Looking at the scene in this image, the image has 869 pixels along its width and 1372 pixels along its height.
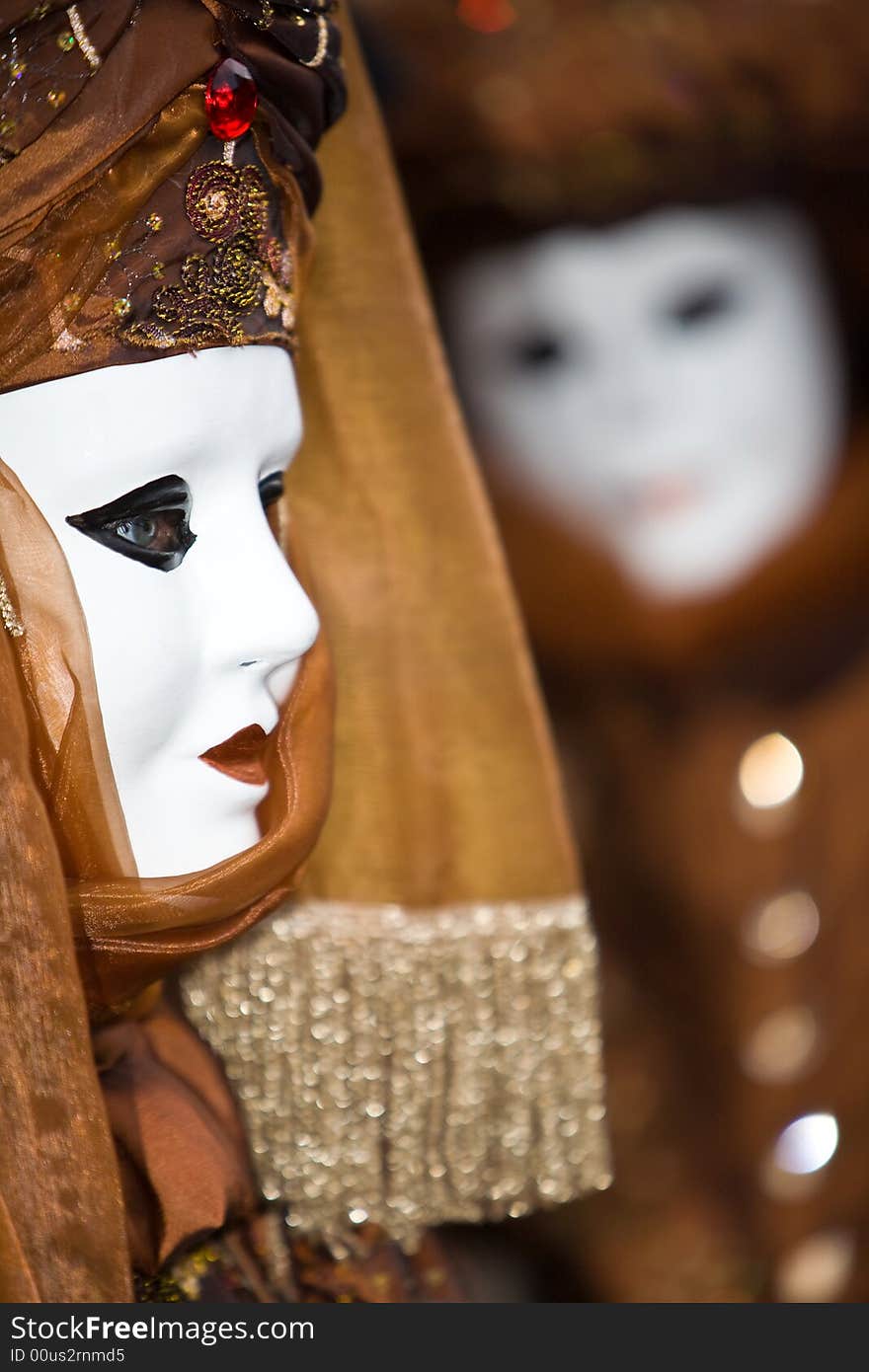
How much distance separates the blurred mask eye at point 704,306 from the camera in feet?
3.61

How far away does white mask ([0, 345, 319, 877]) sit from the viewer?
63 cm

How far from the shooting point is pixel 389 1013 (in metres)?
0.92

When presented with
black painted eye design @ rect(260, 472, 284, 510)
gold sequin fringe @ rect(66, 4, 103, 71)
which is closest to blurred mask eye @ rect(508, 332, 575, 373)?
black painted eye design @ rect(260, 472, 284, 510)

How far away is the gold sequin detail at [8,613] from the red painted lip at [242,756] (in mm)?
123

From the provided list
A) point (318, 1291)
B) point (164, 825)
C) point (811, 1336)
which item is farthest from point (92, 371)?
point (811, 1336)

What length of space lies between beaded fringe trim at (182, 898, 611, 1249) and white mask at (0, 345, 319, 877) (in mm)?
208

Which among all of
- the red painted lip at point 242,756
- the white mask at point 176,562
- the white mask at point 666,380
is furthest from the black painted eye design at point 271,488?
the white mask at point 666,380

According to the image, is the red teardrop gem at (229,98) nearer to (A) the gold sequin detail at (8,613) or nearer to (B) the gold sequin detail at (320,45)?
(B) the gold sequin detail at (320,45)

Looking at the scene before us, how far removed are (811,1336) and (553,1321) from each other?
0.17 m

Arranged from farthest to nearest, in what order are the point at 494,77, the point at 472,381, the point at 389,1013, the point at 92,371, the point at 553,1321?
the point at 472,381 < the point at 494,77 < the point at 389,1013 < the point at 553,1321 < the point at 92,371

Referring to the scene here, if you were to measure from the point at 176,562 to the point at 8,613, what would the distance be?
0.30 feet

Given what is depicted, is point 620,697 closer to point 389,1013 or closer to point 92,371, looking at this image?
point 389,1013

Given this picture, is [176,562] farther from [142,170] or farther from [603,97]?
[603,97]

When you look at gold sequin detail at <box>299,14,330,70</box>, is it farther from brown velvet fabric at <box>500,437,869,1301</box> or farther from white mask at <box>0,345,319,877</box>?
brown velvet fabric at <box>500,437,869,1301</box>
